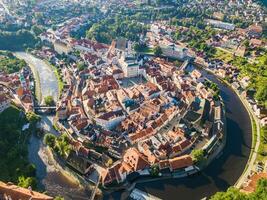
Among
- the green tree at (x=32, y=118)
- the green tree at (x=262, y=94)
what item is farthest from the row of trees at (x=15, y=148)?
the green tree at (x=262, y=94)

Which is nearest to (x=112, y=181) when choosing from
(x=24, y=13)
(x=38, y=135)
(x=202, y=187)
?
(x=202, y=187)

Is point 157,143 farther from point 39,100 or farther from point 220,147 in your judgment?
point 39,100

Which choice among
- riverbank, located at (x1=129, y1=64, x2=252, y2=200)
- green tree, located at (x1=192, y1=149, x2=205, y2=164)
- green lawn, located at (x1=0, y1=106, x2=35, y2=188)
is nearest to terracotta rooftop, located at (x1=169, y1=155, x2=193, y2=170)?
green tree, located at (x1=192, y1=149, x2=205, y2=164)

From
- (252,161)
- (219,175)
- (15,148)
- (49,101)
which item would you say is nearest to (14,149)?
(15,148)

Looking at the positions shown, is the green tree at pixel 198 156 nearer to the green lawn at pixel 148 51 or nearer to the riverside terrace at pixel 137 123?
the riverside terrace at pixel 137 123

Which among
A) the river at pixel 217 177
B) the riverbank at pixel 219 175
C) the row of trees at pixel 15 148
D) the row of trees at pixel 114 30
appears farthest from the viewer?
the row of trees at pixel 114 30

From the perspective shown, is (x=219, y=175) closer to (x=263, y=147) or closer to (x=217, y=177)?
(x=217, y=177)

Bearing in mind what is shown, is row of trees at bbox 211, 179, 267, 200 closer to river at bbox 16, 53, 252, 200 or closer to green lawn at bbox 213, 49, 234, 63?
river at bbox 16, 53, 252, 200
